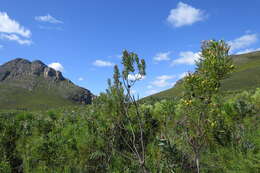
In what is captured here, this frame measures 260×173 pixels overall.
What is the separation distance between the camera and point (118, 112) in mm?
4523

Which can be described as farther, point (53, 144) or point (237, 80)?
point (237, 80)

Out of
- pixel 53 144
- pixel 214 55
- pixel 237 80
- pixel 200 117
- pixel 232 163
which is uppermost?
pixel 237 80

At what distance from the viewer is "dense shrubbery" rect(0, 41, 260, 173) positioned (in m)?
3.41

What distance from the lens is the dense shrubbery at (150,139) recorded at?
3.41 metres

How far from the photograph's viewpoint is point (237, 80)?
86.9 meters

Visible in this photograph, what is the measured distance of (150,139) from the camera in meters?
6.47

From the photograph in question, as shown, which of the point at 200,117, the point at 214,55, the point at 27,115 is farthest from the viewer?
the point at 27,115

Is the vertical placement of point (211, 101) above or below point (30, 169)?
above

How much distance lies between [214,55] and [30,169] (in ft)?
15.6

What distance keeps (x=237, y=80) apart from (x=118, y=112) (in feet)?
303

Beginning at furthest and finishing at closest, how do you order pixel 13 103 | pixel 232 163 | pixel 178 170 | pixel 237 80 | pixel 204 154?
pixel 13 103 → pixel 237 80 → pixel 204 154 → pixel 232 163 → pixel 178 170

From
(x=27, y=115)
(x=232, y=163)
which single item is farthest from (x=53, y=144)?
(x=27, y=115)

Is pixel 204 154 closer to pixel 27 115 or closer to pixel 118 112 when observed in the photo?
pixel 118 112

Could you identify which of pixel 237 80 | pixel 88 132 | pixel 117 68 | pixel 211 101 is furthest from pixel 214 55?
pixel 237 80
